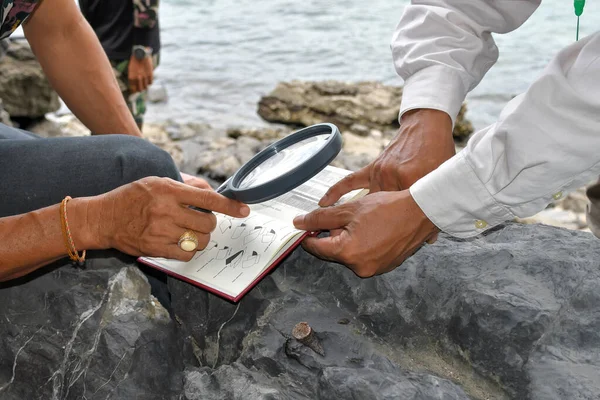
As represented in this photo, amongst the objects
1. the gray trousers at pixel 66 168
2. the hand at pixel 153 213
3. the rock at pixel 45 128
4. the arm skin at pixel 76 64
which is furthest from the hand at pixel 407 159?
the rock at pixel 45 128

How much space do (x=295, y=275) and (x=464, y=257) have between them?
16.9 inches

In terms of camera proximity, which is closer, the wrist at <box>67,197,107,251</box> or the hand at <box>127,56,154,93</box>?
the wrist at <box>67,197,107,251</box>

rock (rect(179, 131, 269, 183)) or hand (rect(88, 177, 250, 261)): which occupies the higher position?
hand (rect(88, 177, 250, 261))

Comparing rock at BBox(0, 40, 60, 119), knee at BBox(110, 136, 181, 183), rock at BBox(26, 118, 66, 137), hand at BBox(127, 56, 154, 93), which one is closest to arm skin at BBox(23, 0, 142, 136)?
knee at BBox(110, 136, 181, 183)

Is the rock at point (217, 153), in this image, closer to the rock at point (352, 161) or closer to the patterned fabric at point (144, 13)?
the rock at point (352, 161)

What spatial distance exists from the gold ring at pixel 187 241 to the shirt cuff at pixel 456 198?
52 centimetres

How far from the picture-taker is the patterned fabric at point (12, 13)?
168 centimetres

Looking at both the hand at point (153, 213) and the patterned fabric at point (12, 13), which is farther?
the patterned fabric at point (12, 13)

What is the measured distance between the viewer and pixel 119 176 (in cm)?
166

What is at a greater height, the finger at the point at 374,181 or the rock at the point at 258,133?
the finger at the point at 374,181

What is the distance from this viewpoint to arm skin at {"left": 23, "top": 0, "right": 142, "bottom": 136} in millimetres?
2059

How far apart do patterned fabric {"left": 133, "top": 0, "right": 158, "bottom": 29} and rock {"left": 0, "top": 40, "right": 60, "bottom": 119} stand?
1.95 meters

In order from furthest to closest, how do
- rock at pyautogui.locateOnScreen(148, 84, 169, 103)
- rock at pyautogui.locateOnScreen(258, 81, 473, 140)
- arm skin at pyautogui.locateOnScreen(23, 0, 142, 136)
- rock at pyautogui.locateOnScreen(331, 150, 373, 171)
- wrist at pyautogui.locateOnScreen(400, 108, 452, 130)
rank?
rock at pyautogui.locateOnScreen(148, 84, 169, 103) < rock at pyautogui.locateOnScreen(258, 81, 473, 140) < rock at pyautogui.locateOnScreen(331, 150, 373, 171) < arm skin at pyautogui.locateOnScreen(23, 0, 142, 136) < wrist at pyautogui.locateOnScreen(400, 108, 452, 130)

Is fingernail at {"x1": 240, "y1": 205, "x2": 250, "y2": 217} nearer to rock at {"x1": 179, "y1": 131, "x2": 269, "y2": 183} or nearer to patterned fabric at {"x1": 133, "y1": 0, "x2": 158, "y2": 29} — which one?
patterned fabric at {"x1": 133, "y1": 0, "x2": 158, "y2": 29}
